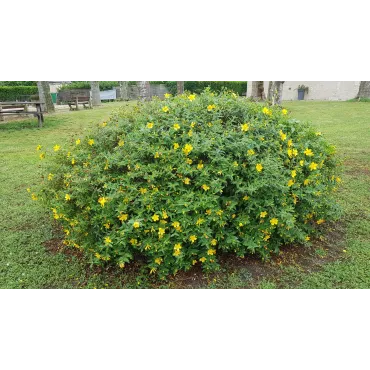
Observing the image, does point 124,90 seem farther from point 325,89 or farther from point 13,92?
point 325,89

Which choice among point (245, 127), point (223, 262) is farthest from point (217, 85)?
point (223, 262)

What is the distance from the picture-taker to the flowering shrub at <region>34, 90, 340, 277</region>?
2.58 m

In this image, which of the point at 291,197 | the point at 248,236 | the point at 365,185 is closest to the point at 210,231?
the point at 248,236

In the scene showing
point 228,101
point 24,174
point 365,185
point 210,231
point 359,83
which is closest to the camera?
point 210,231

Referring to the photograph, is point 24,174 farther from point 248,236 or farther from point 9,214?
point 248,236

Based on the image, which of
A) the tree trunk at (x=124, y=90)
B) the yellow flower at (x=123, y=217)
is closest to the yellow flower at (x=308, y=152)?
the yellow flower at (x=123, y=217)

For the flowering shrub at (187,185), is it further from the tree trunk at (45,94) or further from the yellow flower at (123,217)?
the tree trunk at (45,94)

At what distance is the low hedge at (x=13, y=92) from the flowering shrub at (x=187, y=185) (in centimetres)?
1487

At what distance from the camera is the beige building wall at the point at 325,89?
16828 millimetres

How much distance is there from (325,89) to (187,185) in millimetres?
17651

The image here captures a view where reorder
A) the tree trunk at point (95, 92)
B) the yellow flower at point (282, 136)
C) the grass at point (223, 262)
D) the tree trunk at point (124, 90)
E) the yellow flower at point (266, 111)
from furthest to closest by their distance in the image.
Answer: the tree trunk at point (124, 90), the tree trunk at point (95, 92), the yellow flower at point (266, 111), the yellow flower at point (282, 136), the grass at point (223, 262)

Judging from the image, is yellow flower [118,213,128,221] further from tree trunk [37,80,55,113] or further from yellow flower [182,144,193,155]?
tree trunk [37,80,55,113]

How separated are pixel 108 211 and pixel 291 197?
1522 millimetres

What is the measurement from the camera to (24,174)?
591 cm
